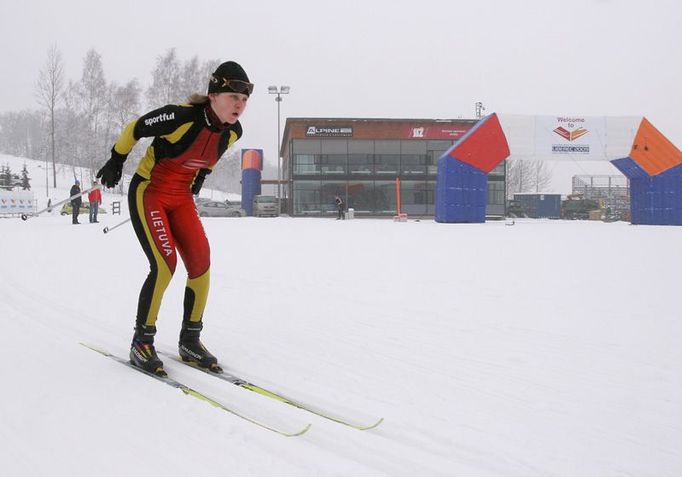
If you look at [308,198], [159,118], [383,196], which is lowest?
[159,118]

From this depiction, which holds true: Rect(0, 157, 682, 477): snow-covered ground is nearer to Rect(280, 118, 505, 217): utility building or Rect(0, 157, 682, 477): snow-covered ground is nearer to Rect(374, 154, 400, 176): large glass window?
Rect(280, 118, 505, 217): utility building

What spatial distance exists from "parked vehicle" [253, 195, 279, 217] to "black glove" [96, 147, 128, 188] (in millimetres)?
30792

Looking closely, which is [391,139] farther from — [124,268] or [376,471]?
[376,471]

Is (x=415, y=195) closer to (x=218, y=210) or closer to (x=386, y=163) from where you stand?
(x=386, y=163)

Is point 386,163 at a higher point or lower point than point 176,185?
higher

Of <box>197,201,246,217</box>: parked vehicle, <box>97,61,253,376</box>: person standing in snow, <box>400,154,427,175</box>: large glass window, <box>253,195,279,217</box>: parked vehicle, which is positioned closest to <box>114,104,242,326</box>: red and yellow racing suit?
<box>97,61,253,376</box>: person standing in snow

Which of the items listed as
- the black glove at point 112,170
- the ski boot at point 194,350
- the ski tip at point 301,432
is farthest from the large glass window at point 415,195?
the ski tip at point 301,432

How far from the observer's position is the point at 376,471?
1.79m

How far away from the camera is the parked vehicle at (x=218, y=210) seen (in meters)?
32.8

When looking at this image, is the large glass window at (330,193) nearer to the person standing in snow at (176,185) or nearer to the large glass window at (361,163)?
the large glass window at (361,163)

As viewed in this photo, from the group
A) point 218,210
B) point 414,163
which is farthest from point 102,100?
point 414,163

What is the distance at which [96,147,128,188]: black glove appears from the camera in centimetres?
292

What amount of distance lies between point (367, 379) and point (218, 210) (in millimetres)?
31637

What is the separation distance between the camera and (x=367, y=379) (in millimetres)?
2799
